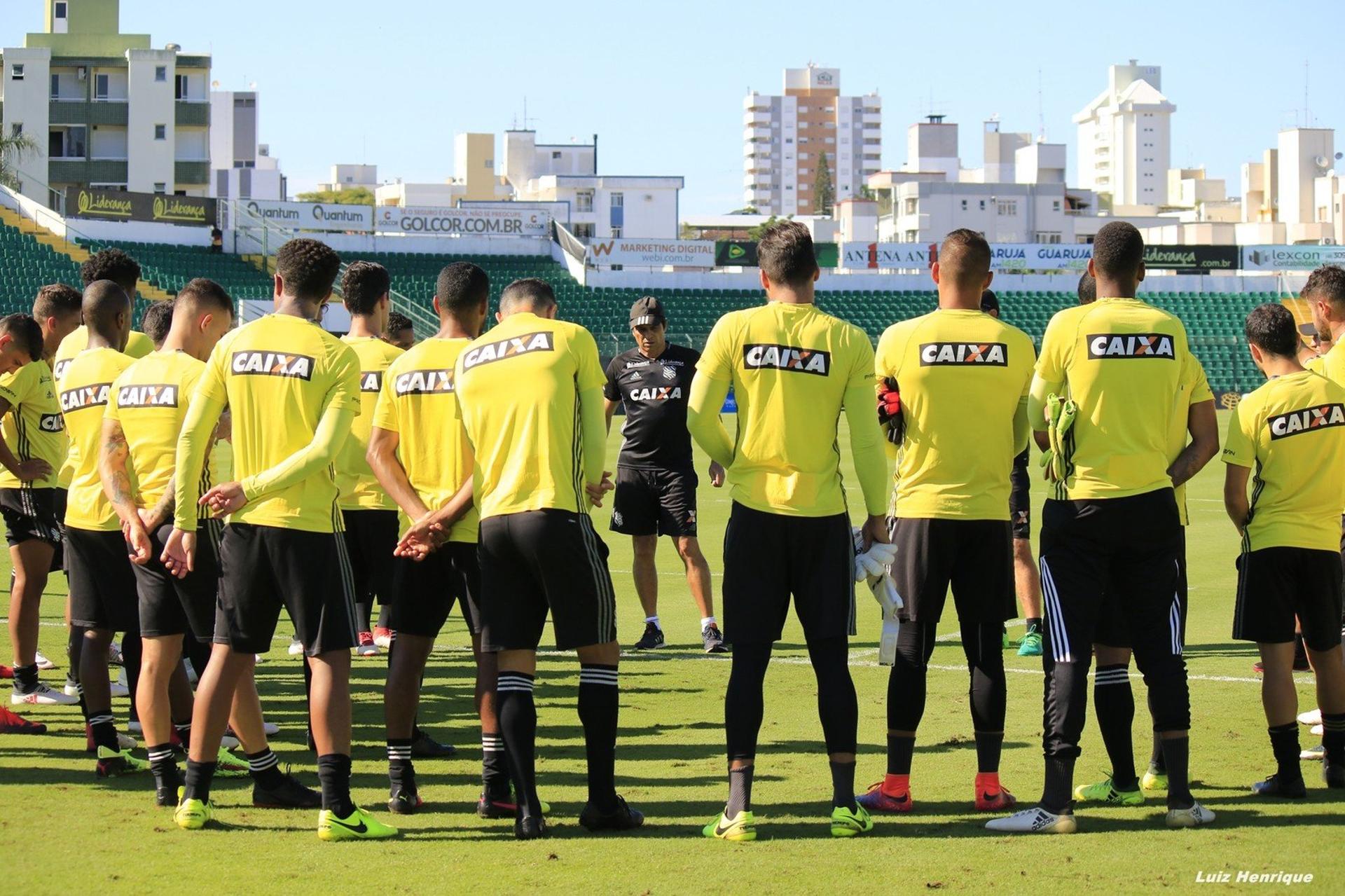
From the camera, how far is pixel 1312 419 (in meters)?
6.43

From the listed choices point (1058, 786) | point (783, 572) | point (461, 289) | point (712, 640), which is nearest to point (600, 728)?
point (783, 572)

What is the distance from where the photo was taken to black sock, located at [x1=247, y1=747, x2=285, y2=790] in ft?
20.4

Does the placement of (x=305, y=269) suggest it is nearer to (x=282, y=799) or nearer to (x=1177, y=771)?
(x=282, y=799)

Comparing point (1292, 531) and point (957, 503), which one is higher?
point (957, 503)

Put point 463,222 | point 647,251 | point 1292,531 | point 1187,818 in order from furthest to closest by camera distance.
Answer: point 647,251 < point 463,222 < point 1292,531 < point 1187,818

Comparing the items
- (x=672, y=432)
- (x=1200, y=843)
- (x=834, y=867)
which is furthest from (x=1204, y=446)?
(x=672, y=432)

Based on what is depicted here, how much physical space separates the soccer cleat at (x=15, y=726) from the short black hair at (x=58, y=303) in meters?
2.00

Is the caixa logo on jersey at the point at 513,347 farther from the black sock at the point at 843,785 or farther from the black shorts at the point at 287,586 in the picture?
the black sock at the point at 843,785

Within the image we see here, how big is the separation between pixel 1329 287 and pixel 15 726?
6683 mm

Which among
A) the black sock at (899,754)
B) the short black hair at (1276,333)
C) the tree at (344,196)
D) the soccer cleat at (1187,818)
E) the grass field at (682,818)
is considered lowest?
the grass field at (682,818)

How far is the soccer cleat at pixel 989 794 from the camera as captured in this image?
19.9ft

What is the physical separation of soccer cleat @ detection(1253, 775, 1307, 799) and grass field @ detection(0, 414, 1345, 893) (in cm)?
6

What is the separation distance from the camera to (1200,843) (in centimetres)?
551

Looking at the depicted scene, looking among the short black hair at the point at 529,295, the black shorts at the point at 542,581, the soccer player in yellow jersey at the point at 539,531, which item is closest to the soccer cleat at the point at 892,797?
the soccer player in yellow jersey at the point at 539,531
